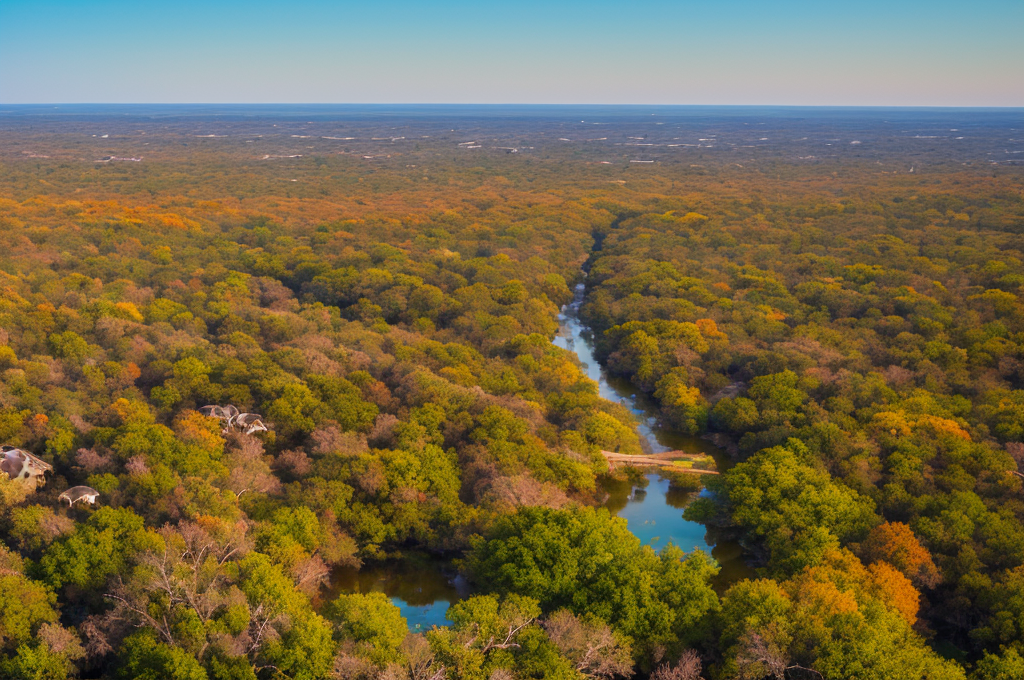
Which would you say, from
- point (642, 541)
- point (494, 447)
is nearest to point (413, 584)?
point (494, 447)

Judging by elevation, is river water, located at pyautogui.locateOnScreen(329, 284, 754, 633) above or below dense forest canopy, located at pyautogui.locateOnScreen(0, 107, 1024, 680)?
below

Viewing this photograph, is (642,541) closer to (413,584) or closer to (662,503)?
(662,503)

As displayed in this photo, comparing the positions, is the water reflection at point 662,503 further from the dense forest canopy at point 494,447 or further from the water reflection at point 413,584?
Result: the water reflection at point 413,584

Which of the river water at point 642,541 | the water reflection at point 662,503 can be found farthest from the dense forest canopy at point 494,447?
the water reflection at point 662,503

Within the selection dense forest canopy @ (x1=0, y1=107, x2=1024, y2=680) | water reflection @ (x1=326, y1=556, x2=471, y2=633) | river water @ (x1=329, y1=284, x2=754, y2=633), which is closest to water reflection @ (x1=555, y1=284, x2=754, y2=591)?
river water @ (x1=329, y1=284, x2=754, y2=633)

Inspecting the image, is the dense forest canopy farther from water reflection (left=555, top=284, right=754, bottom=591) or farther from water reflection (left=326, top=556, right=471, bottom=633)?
water reflection (left=555, top=284, right=754, bottom=591)

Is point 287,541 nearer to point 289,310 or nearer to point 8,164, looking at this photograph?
point 289,310

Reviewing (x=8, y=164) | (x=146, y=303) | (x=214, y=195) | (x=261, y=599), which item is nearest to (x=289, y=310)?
(x=146, y=303)

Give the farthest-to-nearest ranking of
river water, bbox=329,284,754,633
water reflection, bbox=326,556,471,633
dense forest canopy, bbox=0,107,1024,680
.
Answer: river water, bbox=329,284,754,633
water reflection, bbox=326,556,471,633
dense forest canopy, bbox=0,107,1024,680
